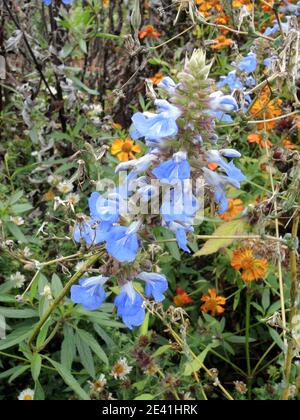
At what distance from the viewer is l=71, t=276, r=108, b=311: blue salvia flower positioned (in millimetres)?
1713

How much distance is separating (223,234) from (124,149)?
763 mm

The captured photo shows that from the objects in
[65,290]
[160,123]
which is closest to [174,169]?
[160,123]

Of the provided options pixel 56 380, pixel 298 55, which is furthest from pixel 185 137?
pixel 56 380

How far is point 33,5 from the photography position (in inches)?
124

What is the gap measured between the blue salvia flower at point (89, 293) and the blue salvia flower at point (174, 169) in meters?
0.45

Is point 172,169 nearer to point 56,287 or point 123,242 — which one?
point 123,242

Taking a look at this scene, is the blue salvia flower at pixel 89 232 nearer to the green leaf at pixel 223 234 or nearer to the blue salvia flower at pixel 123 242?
the blue salvia flower at pixel 123 242

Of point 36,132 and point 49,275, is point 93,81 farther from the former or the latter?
point 49,275

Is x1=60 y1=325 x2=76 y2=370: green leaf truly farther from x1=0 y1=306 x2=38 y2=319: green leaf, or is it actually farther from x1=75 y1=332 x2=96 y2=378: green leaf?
x1=0 y1=306 x2=38 y2=319: green leaf

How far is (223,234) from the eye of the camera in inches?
98.3

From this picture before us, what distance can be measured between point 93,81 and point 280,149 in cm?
182

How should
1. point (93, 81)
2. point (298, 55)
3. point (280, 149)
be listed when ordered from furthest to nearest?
point (93, 81)
point (280, 149)
point (298, 55)

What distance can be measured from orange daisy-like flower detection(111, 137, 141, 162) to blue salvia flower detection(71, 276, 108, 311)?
1.22m

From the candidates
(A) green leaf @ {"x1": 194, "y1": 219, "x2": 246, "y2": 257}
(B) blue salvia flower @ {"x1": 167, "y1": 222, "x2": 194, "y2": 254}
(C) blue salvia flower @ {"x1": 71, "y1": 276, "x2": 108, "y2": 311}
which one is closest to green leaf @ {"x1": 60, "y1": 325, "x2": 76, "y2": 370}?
(C) blue salvia flower @ {"x1": 71, "y1": 276, "x2": 108, "y2": 311}
